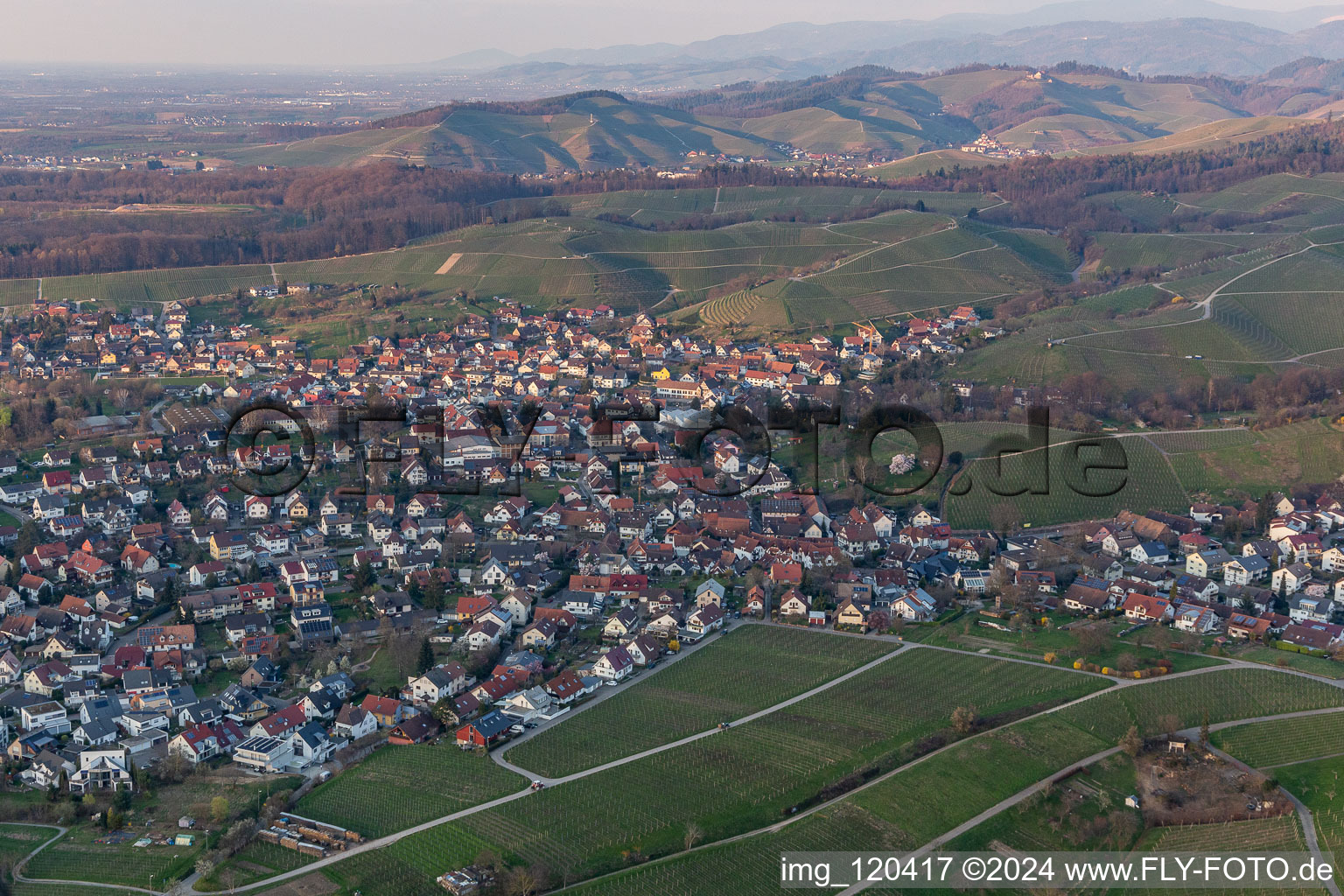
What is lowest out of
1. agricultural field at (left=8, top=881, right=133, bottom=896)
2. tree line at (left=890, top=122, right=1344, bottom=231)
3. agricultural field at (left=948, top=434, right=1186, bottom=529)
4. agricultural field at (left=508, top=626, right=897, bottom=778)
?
agricultural field at (left=508, top=626, right=897, bottom=778)

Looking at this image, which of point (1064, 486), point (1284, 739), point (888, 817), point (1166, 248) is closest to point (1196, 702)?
point (1284, 739)

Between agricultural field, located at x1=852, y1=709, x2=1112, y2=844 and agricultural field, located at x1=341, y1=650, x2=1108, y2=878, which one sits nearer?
Answer: agricultural field, located at x1=341, y1=650, x2=1108, y2=878

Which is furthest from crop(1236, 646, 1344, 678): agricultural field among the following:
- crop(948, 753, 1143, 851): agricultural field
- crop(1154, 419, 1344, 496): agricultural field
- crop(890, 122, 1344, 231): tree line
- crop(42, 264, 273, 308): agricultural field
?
crop(890, 122, 1344, 231): tree line

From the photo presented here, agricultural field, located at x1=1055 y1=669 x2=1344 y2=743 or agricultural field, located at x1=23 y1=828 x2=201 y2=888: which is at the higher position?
agricultural field, located at x1=1055 y1=669 x2=1344 y2=743

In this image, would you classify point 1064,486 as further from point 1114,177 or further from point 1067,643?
point 1114,177

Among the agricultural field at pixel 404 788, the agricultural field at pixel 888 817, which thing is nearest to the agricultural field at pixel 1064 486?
the agricultural field at pixel 888 817

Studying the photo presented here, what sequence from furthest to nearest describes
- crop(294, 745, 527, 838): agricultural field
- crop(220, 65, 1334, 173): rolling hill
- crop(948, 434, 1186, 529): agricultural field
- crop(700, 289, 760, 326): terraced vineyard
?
crop(220, 65, 1334, 173): rolling hill → crop(700, 289, 760, 326): terraced vineyard → crop(948, 434, 1186, 529): agricultural field → crop(294, 745, 527, 838): agricultural field

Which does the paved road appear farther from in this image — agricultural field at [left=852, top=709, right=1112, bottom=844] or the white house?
the white house
